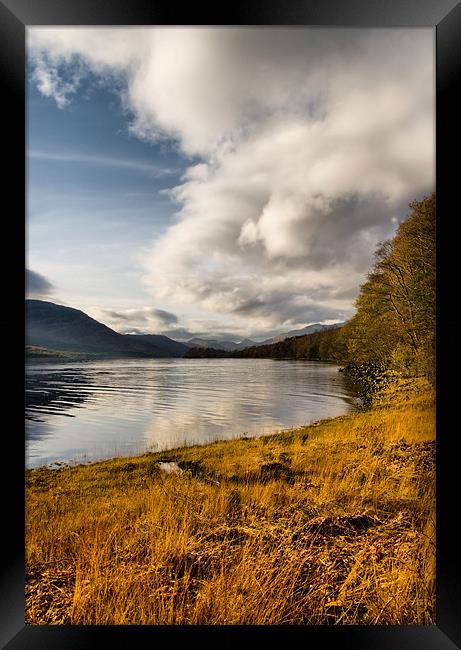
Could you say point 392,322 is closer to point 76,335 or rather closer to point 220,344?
point 220,344

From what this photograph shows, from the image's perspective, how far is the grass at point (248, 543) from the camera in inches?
67.1

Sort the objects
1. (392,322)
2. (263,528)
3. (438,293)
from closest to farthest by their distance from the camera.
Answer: (438,293) < (263,528) < (392,322)

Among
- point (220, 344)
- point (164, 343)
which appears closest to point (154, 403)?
point (164, 343)

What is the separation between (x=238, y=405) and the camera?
14.9 ft

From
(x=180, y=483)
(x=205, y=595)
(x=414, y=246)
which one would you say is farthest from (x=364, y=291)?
(x=205, y=595)

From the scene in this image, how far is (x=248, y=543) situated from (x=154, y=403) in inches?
90.1

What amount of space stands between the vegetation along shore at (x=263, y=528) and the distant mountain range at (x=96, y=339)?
981mm

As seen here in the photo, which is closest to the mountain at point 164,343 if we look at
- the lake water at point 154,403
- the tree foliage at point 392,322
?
the tree foliage at point 392,322

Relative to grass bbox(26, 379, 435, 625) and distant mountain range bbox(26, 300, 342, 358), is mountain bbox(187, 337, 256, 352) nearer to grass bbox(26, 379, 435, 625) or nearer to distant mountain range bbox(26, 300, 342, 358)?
distant mountain range bbox(26, 300, 342, 358)

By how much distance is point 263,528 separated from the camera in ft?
6.67

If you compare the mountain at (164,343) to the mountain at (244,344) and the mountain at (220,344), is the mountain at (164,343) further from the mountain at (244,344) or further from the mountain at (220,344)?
the mountain at (244,344)

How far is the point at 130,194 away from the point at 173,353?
1.46 metres

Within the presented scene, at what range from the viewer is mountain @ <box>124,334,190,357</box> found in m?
3.17

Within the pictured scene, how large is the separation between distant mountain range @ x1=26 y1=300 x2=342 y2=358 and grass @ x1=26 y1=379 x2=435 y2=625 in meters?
1.08
